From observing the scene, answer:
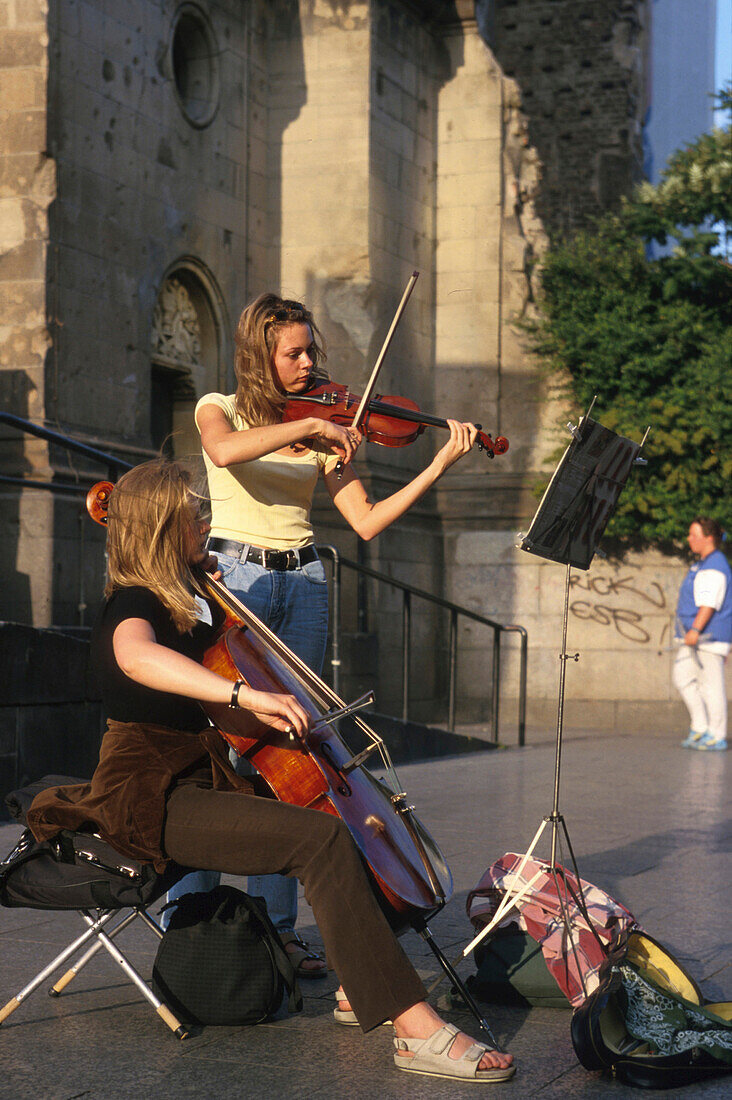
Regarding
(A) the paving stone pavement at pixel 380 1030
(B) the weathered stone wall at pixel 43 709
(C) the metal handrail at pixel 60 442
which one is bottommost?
(A) the paving stone pavement at pixel 380 1030

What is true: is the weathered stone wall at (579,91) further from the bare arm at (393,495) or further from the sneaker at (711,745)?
the bare arm at (393,495)

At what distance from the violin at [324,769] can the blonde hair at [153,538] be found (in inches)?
3.6

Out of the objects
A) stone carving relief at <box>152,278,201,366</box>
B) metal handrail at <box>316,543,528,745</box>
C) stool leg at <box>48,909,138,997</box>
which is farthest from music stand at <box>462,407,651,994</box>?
stone carving relief at <box>152,278,201,366</box>

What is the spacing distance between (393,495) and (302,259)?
1029cm

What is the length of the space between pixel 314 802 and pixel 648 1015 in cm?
93

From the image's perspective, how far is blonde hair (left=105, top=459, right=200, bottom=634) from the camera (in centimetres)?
343

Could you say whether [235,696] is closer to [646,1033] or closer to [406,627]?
[646,1033]

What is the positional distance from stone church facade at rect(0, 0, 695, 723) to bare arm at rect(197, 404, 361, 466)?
5.96m

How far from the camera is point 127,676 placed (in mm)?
3402

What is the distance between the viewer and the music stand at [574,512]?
383 centimetres

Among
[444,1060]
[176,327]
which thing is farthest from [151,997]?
[176,327]

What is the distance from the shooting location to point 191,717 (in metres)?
3.51

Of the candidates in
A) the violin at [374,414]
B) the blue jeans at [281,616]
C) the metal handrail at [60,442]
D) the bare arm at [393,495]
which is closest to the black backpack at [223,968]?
the blue jeans at [281,616]

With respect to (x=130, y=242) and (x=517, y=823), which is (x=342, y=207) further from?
(x=517, y=823)
